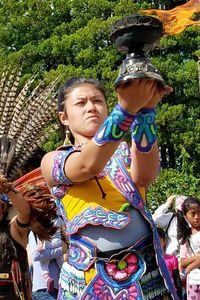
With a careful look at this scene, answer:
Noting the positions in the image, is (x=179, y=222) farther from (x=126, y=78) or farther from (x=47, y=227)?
(x=126, y=78)

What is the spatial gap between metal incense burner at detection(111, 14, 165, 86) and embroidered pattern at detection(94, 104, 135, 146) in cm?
15

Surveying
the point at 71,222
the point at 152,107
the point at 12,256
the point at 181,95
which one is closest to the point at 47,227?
the point at 12,256

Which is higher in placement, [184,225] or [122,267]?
[184,225]

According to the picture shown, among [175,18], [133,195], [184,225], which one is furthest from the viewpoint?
[184,225]

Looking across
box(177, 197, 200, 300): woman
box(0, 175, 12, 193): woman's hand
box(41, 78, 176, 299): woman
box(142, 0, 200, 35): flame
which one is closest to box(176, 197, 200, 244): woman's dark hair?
box(177, 197, 200, 300): woman

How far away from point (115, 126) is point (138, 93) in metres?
0.19

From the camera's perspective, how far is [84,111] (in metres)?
2.81

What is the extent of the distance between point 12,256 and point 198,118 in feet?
61.2

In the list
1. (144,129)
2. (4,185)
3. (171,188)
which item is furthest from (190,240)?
(171,188)

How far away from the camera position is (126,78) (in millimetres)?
2135

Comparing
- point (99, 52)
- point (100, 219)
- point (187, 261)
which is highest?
point (99, 52)

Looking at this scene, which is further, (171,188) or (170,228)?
(171,188)

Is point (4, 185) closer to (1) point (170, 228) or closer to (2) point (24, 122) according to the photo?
(2) point (24, 122)

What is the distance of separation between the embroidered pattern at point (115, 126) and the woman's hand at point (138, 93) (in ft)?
0.11
